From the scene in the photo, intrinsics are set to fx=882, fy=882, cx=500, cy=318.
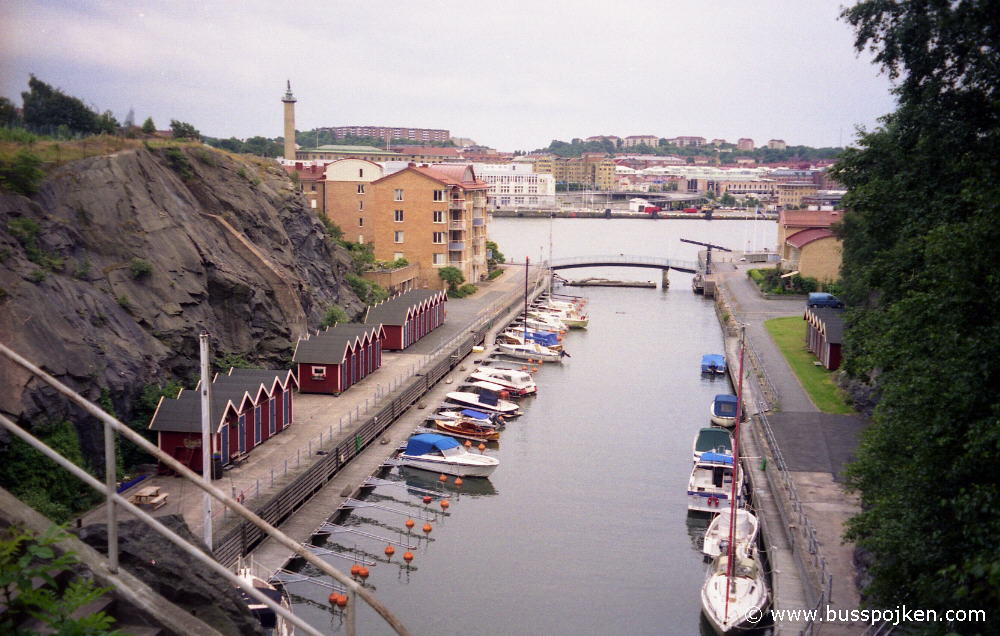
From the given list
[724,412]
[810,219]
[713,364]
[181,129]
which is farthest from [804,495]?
[810,219]

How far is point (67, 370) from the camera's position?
19.6 metres

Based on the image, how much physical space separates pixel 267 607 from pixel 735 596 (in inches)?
356

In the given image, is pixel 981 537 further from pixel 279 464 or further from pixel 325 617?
pixel 279 464

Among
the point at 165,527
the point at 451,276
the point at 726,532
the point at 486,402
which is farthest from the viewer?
the point at 451,276

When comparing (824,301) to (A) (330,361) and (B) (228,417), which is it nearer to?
(A) (330,361)

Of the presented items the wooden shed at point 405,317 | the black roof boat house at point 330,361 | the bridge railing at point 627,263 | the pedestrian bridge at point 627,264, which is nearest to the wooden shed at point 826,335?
the wooden shed at point 405,317

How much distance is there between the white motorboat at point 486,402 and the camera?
107 feet

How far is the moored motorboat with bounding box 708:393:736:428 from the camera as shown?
102ft

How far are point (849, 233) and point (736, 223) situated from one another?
433 feet

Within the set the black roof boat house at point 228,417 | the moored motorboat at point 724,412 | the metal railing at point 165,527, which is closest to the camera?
the metal railing at point 165,527

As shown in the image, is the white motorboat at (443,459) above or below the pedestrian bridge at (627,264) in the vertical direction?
below

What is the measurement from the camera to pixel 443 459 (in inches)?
1027

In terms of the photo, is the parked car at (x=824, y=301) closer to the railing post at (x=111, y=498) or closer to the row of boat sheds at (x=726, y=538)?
the row of boat sheds at (x=726, y=538)

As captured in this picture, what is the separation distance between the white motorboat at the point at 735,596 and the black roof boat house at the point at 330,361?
1627 centimetres
